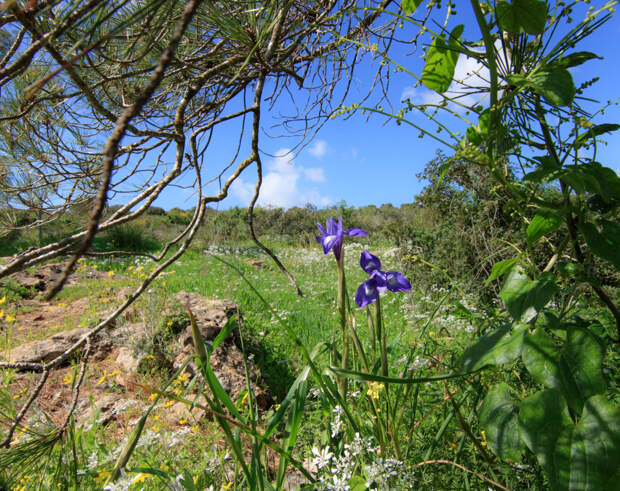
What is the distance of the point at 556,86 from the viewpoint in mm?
601

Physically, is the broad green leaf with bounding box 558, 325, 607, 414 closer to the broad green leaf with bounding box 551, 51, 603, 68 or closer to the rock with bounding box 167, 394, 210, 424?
the broad green leaf with bounding box 551, 51, 603, 68

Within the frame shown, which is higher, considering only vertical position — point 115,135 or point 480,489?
point 115,135

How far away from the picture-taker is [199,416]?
1931 mm

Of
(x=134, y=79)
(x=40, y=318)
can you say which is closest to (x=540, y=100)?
(x=134, y=79)

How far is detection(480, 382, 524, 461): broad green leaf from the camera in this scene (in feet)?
2.14

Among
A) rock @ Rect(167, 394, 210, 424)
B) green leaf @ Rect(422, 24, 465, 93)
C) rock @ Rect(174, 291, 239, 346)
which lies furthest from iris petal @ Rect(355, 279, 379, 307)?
rock @ Rect(174, 291, 239, 346)

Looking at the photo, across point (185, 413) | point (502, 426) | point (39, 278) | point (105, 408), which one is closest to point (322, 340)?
point (185, 413)

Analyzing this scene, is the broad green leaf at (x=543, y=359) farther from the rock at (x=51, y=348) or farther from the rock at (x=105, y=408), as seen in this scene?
the rock at (x=51, y=348)

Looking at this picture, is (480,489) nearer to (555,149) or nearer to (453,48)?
(555,149)

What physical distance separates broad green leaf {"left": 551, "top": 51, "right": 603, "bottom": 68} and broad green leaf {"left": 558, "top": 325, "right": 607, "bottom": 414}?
49 centimetres

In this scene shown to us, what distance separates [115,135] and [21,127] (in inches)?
85.5

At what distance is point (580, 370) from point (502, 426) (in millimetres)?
178

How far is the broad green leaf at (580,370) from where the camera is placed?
589 mm

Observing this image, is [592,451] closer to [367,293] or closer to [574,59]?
[367,293]
